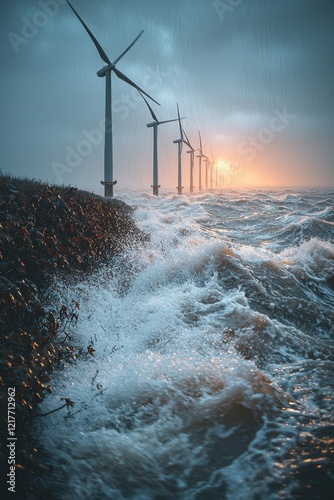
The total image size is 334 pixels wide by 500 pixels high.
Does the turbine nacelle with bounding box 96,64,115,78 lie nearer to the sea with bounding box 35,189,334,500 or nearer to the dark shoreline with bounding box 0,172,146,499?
the dark shoreline with bounding box 0,172,146,499

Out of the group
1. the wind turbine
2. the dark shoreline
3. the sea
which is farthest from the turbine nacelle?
the sea

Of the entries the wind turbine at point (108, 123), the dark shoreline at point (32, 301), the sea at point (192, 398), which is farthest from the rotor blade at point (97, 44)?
the sea at point (192, 398)

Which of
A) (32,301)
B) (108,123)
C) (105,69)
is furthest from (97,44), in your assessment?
(32,301)

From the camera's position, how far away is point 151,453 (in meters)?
3.57

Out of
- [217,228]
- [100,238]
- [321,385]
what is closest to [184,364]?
[321,385]

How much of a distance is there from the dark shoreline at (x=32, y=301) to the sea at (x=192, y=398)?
0.90 ft

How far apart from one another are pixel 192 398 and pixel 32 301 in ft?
9.56

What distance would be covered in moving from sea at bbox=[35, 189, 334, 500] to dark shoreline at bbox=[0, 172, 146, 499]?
0.90ft


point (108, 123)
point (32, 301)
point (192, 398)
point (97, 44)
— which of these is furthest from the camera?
point (108, 123)

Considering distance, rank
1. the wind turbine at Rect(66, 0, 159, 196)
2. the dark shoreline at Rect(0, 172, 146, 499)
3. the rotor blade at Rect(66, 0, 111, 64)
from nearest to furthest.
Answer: the dark shoreline at Rect(0, 172, 146, 499) → the rotor blade at Rect(66, 0, 111, 64) → the wind turbine at Rect(66, 0, 159, 196)

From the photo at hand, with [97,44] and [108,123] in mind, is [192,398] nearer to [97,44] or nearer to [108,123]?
[108,123]

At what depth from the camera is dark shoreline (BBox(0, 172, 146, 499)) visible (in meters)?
3.19

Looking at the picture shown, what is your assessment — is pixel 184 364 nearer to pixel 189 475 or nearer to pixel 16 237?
pixel 189 475

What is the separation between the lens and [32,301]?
15.6ft
